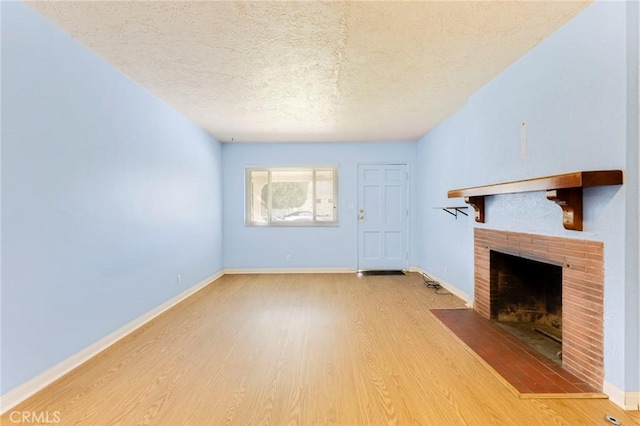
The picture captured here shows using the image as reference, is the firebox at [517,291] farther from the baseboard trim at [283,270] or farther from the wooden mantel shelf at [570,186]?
the baseboard trim at [283,270]

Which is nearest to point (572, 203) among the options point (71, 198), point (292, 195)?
point (71, 198)

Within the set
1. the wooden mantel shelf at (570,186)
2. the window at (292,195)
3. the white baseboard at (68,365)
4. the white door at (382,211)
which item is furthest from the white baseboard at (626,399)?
the window at (292,195)

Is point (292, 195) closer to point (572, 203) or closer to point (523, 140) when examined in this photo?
point (523, 140)

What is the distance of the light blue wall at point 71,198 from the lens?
1.77 m

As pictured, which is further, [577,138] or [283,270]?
[283,270]

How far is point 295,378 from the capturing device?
6.68 ft

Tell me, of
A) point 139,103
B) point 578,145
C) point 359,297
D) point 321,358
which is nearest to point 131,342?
point 321,358

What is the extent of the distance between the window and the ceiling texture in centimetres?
200

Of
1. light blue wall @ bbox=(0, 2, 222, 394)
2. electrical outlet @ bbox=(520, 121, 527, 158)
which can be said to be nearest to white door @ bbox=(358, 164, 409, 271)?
electrical outlet @ bbox=(520, 121, 527, 158)

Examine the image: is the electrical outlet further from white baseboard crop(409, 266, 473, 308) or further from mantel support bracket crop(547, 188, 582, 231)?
white baseboard crop(409, 266, 473, 308)

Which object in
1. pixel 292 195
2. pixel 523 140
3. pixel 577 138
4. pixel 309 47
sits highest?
pixel 309 47

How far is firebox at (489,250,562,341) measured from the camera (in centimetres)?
293

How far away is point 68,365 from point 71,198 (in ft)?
4.07

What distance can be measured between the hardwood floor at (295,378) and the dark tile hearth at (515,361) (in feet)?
0.28
